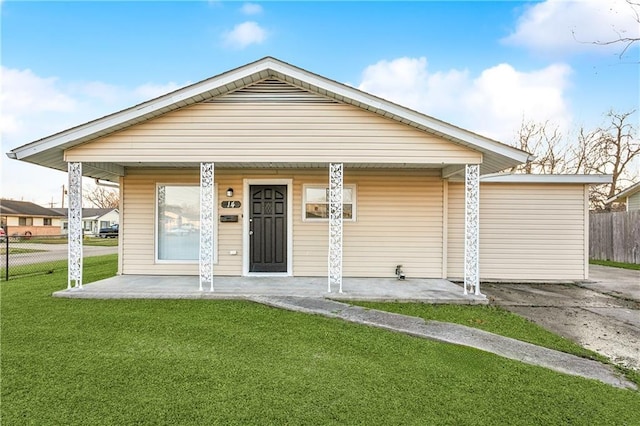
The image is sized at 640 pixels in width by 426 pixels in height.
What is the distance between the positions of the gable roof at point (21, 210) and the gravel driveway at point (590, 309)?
41.0 metres

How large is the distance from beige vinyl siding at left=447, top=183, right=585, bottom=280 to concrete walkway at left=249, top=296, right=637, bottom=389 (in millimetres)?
4241

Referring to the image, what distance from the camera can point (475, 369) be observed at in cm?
319

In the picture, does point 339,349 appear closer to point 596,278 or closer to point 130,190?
point 130,190

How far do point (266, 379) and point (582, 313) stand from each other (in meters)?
5.06

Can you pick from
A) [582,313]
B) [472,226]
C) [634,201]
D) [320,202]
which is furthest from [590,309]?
[634,201]

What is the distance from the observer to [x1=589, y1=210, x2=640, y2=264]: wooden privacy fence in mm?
11312

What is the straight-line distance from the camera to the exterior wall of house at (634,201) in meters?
14.9

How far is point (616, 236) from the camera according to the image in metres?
11.9

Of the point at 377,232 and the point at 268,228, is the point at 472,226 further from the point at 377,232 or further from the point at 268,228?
the point at 268,228

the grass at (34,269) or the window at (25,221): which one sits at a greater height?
the window at (25,221)

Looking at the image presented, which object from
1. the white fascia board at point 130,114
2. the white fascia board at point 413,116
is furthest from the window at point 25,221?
the white fascia board at point 413,116

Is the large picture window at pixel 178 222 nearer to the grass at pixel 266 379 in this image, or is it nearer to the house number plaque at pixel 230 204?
the house number plaque at pixel 230 204

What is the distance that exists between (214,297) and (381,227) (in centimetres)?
373

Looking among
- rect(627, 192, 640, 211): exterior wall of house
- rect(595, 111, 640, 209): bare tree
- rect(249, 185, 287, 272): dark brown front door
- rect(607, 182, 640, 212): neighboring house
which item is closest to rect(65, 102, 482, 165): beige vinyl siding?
rect(249, 185, 287, 272): dark brown front door
